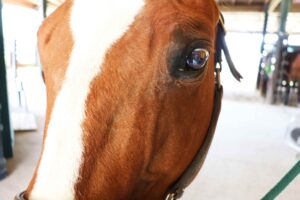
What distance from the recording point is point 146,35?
0.55m

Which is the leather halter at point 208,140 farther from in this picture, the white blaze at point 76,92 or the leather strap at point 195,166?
the white blaze at point 76,92

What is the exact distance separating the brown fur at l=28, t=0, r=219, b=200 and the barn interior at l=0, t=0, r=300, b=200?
40 centimetres

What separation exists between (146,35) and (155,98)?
120 mm

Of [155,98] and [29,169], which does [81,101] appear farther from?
[29,169]

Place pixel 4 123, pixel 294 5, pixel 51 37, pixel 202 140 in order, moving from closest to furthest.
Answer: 1. pixel 51 37
2. pixel 202 140
3. pixel 4 123
4. pixel 294 5

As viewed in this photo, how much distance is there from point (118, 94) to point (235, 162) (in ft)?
8.30

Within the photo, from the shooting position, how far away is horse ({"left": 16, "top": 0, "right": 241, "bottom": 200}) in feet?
1.64

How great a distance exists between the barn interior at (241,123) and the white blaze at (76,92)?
1.17 feet

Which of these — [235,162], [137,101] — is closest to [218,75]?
[137,101]

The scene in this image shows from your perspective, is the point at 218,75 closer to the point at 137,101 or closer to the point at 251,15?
the point at 137,101

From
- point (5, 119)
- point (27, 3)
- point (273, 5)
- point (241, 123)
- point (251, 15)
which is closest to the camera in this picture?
point (5, 119)

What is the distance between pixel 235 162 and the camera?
2.82 meters

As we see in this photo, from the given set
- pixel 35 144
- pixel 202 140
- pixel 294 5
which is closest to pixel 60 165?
pixel 202 140

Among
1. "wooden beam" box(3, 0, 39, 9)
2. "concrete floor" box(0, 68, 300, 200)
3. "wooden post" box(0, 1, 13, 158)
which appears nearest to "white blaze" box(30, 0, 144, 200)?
"concrete floor" box(0, 68, 300, 200)
